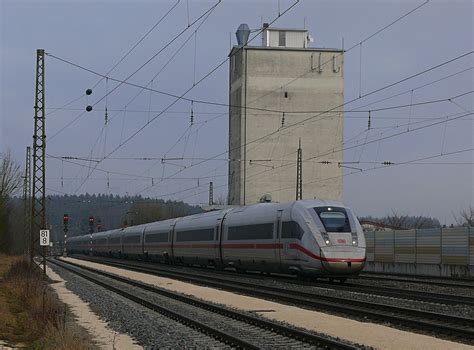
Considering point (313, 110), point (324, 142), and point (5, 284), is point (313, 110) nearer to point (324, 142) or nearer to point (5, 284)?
point (324, 142)

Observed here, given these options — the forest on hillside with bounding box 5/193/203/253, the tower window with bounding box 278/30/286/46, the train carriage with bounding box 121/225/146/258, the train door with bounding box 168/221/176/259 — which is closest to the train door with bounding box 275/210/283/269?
the train door with bounding box 168/221/176/259

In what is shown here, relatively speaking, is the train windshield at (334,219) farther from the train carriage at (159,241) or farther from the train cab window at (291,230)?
the train carriage at (159,241)

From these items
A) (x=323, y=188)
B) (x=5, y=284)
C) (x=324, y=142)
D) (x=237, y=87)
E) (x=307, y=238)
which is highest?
(x=237, y=87)

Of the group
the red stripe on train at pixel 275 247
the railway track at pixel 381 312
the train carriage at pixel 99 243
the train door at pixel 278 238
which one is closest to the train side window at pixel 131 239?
the train carriage at pixel 99 243

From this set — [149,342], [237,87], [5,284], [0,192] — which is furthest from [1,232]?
[149,342]

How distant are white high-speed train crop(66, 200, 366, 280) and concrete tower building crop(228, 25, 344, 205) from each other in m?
26.2

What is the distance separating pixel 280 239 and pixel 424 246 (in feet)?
34.6

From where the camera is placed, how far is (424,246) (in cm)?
3894

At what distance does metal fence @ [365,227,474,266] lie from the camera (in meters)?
35.5

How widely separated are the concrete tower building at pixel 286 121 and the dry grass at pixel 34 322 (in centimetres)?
5117

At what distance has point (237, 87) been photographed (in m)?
81.8

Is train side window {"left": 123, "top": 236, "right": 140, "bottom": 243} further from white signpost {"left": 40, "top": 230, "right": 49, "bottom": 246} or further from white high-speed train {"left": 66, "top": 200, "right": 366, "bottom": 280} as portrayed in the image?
white signpost {"left": 40, "top": 230, "right": 49, "bottom": 246}

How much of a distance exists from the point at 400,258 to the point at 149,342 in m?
29.6

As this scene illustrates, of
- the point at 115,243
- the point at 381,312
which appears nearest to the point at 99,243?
Answer: the point at 115,243
